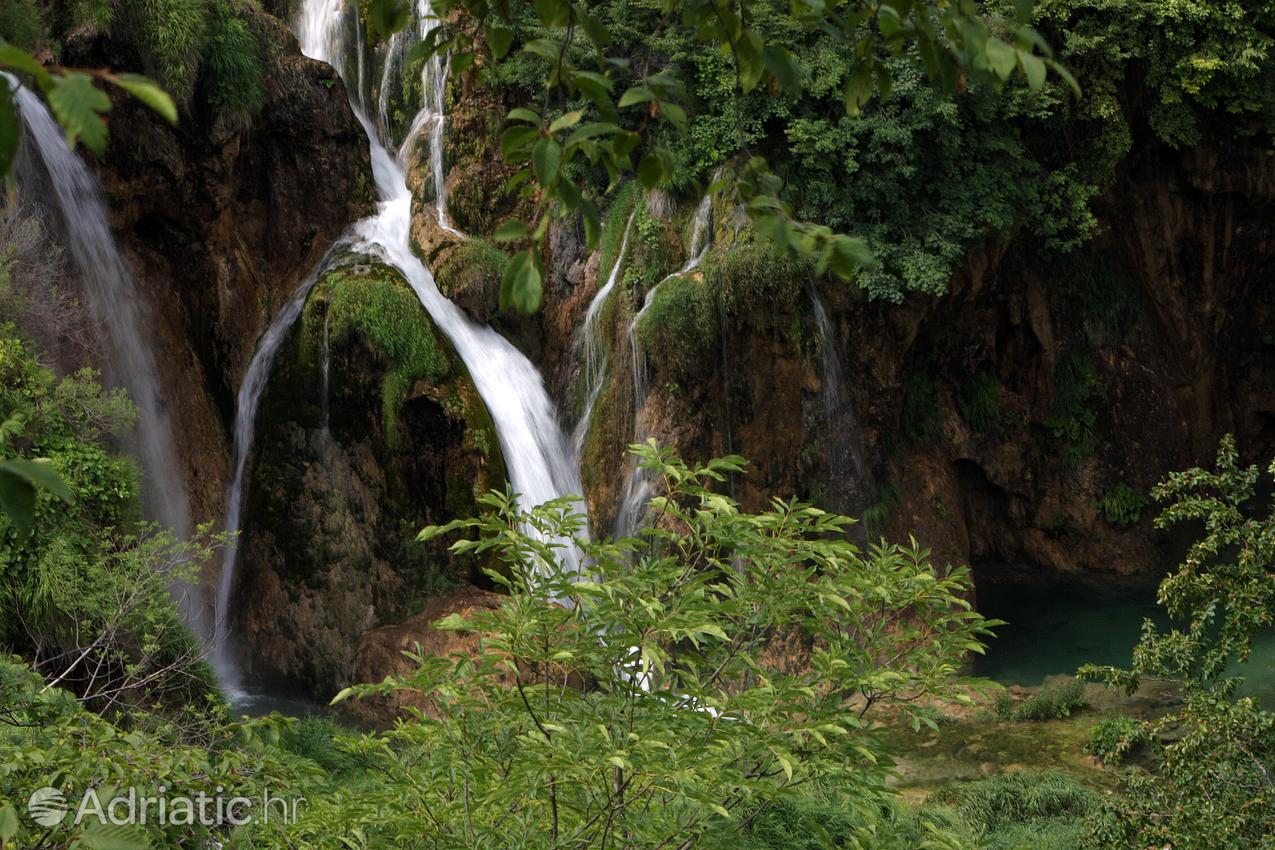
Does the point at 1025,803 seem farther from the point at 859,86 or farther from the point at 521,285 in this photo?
the point at 521,285

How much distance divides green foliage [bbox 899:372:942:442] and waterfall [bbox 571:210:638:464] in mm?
4582

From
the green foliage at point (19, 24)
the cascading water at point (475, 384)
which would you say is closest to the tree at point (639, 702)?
the cascading water at point (475, 384)

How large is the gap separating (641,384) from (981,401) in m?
5.92

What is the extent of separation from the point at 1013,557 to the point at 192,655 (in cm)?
1199

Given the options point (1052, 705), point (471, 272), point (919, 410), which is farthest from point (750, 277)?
point (1052, 705)

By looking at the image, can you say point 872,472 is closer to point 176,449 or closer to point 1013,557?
point 1013,557

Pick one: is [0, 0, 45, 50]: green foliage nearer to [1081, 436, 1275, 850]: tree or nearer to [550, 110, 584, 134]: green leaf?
[550, 110, 584, 134]: green leaf

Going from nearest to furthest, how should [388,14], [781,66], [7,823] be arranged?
Result: [7,823], [781,66], [388,14]

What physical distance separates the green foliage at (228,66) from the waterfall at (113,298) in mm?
1660

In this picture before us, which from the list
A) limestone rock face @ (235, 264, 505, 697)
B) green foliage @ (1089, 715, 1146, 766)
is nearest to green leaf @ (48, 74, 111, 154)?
green foliage @ (1089, 715, 1146, 766)

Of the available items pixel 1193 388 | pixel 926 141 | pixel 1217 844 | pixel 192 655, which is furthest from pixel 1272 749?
pixel 1193 388

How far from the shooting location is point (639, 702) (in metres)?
3.50

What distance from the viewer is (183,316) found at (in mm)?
12477

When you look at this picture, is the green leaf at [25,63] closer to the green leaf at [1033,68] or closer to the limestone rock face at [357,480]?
the green leaf at [1033,68]
